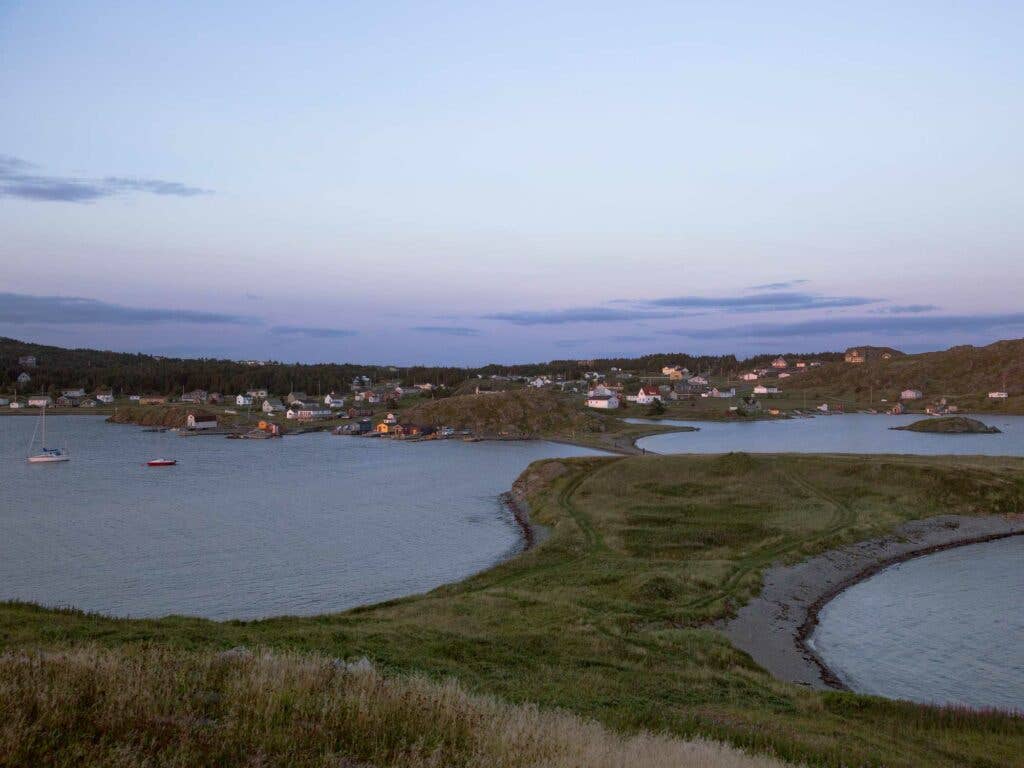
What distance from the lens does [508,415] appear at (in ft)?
458

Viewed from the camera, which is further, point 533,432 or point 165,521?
point 533,432

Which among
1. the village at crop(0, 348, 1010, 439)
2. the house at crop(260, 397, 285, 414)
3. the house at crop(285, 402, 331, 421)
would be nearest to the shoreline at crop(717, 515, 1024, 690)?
the village at crop(0, 348, 1010, 439)

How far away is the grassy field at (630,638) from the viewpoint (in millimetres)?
12570

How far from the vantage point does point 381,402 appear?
18375 cm

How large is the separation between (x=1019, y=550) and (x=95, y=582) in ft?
166

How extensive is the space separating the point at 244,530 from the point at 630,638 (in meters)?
35.0

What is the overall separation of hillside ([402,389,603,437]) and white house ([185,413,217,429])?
35.3 metres

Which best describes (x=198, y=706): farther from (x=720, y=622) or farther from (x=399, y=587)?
(x=399, y=587)

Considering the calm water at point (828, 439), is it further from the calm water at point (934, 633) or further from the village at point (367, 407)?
the calm water at point (934, 633)

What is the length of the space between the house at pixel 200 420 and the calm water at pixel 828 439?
79425 millimetres

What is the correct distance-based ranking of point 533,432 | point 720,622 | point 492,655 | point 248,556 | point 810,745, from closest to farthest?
1. point 810,745
2. point 492,655
3. point 720,622
4. point 248,556
5. point 533,432

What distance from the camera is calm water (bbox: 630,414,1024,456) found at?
102438mm

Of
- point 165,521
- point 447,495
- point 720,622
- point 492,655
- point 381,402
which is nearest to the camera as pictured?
point 492,655

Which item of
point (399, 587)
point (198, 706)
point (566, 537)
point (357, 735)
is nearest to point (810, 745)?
point (357, 735)
